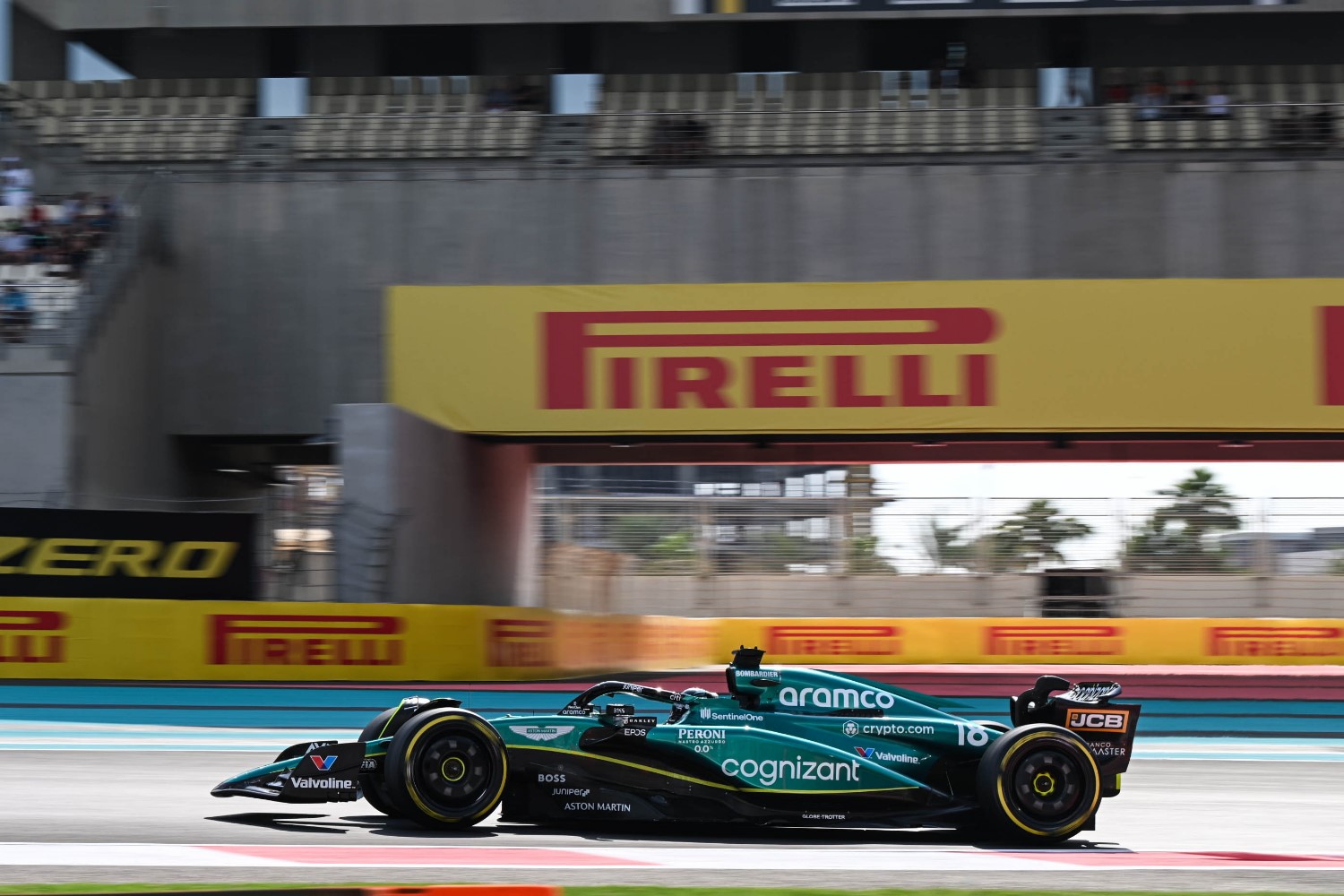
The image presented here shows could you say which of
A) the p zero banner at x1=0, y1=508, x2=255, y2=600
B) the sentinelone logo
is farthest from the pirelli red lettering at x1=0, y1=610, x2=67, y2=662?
the sentinelone logo

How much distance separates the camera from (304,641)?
1384cm

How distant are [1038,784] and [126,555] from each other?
9.66 meters

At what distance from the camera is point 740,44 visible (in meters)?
23.9

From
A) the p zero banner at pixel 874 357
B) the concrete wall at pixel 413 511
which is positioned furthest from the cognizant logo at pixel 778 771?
the p zero banner at pixel 874 357

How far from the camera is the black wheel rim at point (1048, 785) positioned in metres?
6.76

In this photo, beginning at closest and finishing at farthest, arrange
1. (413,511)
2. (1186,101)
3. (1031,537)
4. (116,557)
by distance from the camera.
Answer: (116,557), (413,511), (1186,101), (1031,537)

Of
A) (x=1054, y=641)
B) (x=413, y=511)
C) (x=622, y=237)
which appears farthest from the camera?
(x=1054, y=641)

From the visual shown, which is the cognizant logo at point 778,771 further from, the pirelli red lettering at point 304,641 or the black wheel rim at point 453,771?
the pirelli red lettering at point 304,641

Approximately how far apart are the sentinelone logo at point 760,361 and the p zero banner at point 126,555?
4.41 metres

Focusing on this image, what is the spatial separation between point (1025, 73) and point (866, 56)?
2462 mm

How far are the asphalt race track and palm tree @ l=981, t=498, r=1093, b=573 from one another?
14199mm

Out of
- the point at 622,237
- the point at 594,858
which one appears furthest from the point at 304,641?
the point at 594,858

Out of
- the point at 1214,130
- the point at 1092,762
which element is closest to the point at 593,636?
the point at 1214,130

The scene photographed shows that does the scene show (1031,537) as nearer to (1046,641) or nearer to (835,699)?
(1046,641)
